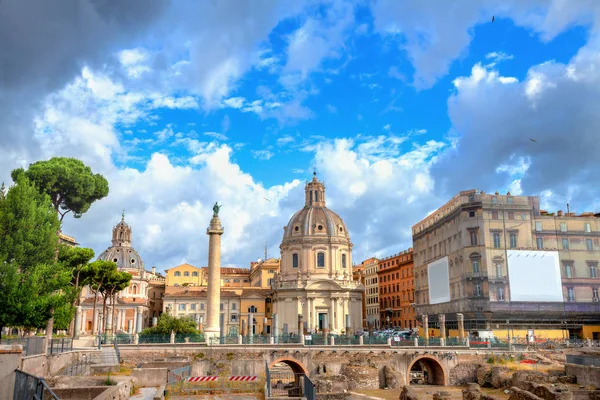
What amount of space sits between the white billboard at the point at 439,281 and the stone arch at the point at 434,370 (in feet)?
61.8

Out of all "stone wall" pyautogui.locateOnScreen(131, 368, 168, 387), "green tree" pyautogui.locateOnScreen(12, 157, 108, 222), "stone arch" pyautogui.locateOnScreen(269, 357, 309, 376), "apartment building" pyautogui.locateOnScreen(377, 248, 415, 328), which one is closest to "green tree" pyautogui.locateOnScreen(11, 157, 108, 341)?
"green tree" pyautogui.locateOnScreen(12, 157, 108, 222)

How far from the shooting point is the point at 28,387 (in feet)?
39.8

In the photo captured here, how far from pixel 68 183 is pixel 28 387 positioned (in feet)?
136

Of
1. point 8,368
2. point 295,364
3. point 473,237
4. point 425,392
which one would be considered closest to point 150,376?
point 8,368

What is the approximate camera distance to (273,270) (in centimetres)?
10225

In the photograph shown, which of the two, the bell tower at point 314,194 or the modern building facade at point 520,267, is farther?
the bell tower at point 314,194

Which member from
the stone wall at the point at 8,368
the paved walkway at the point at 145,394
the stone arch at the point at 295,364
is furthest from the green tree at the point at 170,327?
the stone wall at the point at 8,368

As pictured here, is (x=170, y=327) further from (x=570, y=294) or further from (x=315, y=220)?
(x=570, y=294)

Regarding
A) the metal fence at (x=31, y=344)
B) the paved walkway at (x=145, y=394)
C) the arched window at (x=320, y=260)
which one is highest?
the arched window at (x=320, y=260)

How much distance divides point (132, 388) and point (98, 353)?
16131 mm

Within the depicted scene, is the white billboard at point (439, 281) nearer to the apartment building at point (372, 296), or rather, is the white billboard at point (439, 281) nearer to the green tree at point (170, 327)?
the green tree at point (170, 327)

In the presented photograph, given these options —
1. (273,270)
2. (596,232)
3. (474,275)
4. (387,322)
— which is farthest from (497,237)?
(273,270)

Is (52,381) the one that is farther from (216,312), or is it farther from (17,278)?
(216,312)

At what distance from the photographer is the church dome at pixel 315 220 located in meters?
87.8
